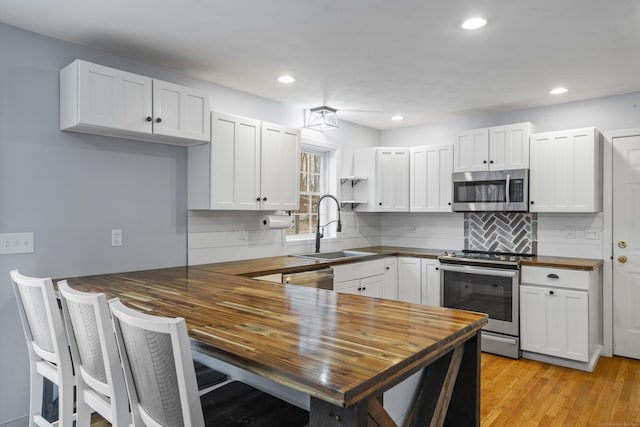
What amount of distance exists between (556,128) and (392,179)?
1.78 metres

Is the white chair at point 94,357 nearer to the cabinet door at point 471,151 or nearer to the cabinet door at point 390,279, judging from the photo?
the cabinet door at point 390,279

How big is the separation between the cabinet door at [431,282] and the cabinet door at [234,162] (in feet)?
6.66

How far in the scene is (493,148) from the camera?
4.28m

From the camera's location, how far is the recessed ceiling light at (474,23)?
239 centimetres

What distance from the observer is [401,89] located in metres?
3.75

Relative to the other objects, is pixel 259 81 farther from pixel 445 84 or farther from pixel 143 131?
pixel 445 84

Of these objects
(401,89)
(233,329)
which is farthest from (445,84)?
(233,329)

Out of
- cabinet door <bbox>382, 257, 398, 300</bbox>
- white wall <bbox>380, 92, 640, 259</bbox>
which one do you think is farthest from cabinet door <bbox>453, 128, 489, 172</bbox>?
cabinet door <bbox>382, 257, 398, 300</bbox>

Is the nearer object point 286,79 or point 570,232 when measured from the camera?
point 286,79

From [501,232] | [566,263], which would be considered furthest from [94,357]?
[501,232]

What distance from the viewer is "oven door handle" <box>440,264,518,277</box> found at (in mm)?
3850

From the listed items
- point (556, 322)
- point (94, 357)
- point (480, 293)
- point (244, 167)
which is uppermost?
point (244, 167)

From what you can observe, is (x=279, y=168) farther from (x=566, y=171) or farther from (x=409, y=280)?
(x=566, y=171)

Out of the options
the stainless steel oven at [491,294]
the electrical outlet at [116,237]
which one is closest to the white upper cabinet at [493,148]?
the stainless steel oven at [491,294]
